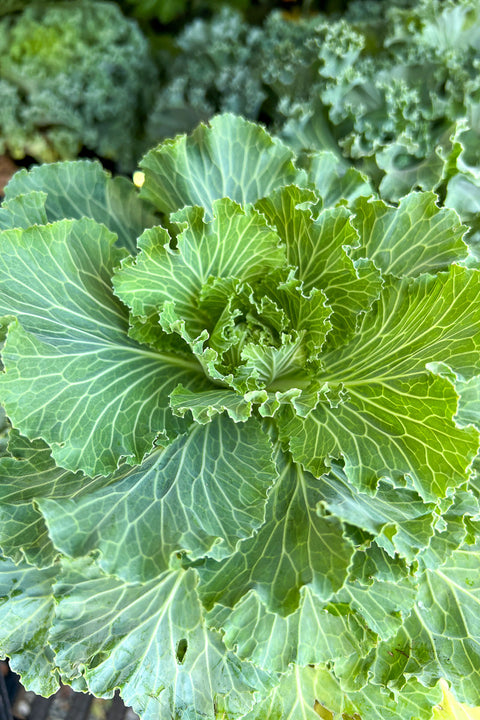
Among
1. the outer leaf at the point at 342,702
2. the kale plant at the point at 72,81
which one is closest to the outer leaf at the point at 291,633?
the outer leaf at the point at 342,702

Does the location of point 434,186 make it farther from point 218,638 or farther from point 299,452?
point 218,638

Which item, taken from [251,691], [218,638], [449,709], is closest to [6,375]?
[218,638]

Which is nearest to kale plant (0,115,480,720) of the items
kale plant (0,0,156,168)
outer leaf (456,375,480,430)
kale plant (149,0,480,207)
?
outer leaf (456,375,480,430)

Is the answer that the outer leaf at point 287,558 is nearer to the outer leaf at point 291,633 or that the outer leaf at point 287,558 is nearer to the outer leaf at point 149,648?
the outer leaf at point 291,633

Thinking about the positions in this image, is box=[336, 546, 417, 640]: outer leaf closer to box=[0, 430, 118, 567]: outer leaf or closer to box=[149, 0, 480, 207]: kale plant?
box=[0, 430, 118, 567]: outer leaf

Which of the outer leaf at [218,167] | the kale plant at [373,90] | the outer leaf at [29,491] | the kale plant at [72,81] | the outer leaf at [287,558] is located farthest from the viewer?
the kale plant at [72,81]

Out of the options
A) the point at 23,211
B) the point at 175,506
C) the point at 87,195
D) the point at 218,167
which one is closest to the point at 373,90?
the point at 218,167
